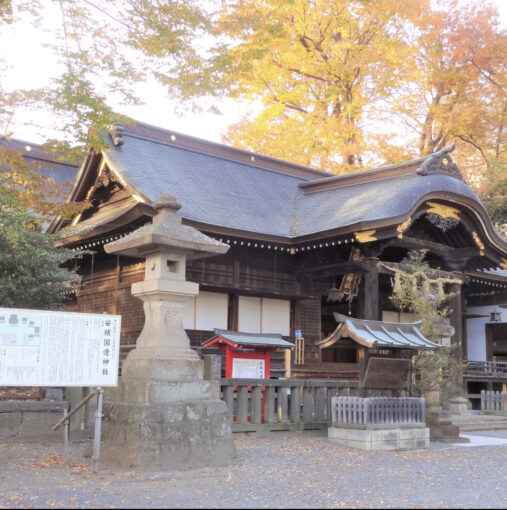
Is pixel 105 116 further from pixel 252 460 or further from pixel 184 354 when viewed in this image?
pixel 252 460

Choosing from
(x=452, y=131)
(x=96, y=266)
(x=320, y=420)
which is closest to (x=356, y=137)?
(x=452, y=131)

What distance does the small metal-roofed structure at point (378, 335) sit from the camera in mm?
10297

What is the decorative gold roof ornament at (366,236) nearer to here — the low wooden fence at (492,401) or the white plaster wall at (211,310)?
the white plaster wall at (211,310)

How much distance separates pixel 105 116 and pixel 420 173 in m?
8.36

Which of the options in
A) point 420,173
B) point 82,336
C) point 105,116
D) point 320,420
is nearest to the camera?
point 82,336

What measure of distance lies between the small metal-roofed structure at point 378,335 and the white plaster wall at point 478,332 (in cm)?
1319

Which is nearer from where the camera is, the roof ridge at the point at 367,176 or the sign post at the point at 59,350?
the sign post at the point at 59,350

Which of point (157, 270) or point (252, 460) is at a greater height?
point (157, 270)

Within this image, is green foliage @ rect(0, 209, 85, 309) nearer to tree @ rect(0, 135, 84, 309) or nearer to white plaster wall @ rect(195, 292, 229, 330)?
tree @ rect(0, 135, 84, 309)

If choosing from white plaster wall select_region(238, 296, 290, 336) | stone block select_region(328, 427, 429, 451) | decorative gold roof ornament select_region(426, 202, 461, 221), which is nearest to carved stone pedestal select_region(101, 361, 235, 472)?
stone block select_region(328, 427, 429, 451)

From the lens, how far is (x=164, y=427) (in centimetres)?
736

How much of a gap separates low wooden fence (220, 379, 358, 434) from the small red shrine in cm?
51

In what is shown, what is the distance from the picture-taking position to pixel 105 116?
10.5 metres

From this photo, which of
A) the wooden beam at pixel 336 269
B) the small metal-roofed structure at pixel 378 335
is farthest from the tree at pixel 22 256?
the wooden beam at pixel 336 269
